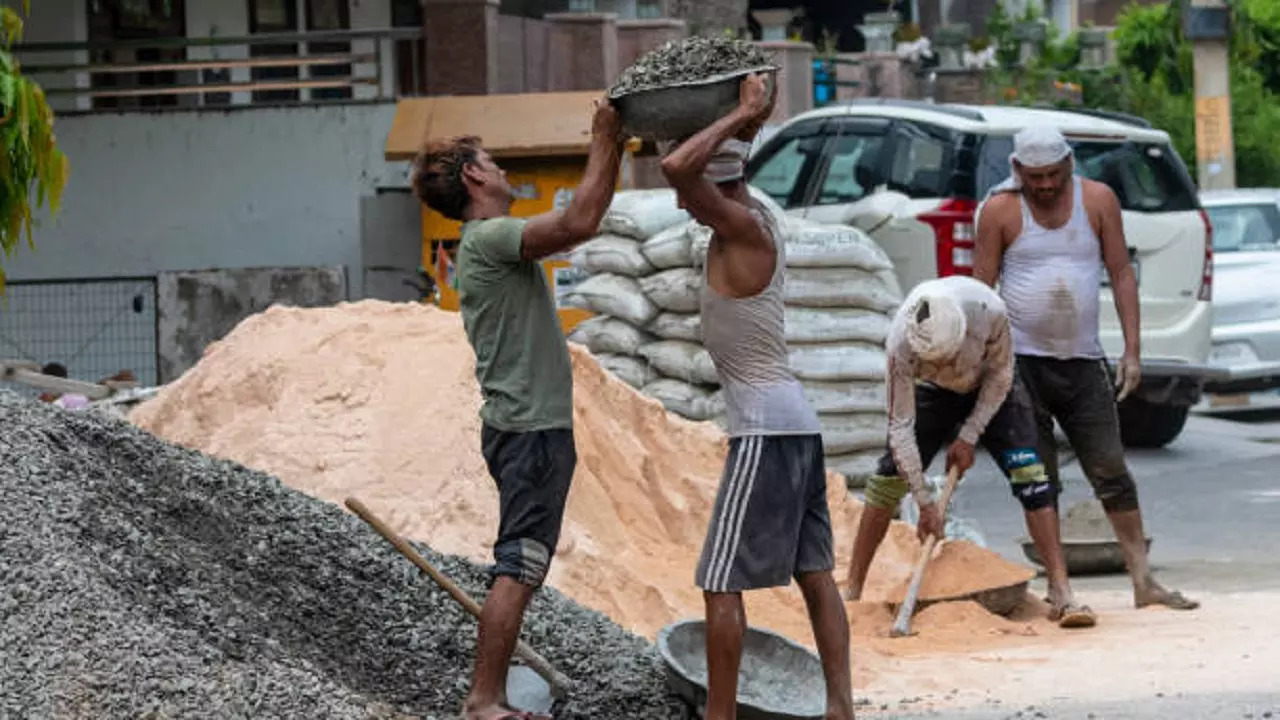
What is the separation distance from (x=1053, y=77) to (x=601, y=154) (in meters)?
26.3

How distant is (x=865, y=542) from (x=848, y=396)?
10.8ft

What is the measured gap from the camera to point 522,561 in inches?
263

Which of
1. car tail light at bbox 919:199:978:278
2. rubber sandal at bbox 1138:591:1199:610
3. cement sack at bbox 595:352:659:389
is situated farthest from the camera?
car tail light at bbox 919:199:978:278

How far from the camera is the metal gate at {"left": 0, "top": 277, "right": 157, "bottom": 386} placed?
18.8 m

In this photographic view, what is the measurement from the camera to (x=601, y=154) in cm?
648

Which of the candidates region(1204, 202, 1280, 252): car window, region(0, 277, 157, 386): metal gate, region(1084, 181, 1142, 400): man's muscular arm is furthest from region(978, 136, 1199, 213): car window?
region(0, 277, 157, 386): metal gate

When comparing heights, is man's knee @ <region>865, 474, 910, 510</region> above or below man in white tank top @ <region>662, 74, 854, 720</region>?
below

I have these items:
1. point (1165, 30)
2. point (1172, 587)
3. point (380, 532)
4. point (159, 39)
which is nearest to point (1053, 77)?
point (1165, 30)

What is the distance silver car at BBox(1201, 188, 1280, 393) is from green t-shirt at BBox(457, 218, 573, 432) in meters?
11.6

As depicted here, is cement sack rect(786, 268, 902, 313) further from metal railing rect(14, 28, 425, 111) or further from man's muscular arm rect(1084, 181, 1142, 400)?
metal railing rect(14, 28, 425, 111)

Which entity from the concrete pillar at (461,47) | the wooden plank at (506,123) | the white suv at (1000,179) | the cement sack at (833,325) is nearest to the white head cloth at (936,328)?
the cement sack at (833,325)

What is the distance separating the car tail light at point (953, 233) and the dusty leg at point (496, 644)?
7.82 meters

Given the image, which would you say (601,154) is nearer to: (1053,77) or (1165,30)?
(1053,77)

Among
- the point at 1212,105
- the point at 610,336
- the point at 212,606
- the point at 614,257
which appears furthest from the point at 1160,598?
the point at 1212,105
